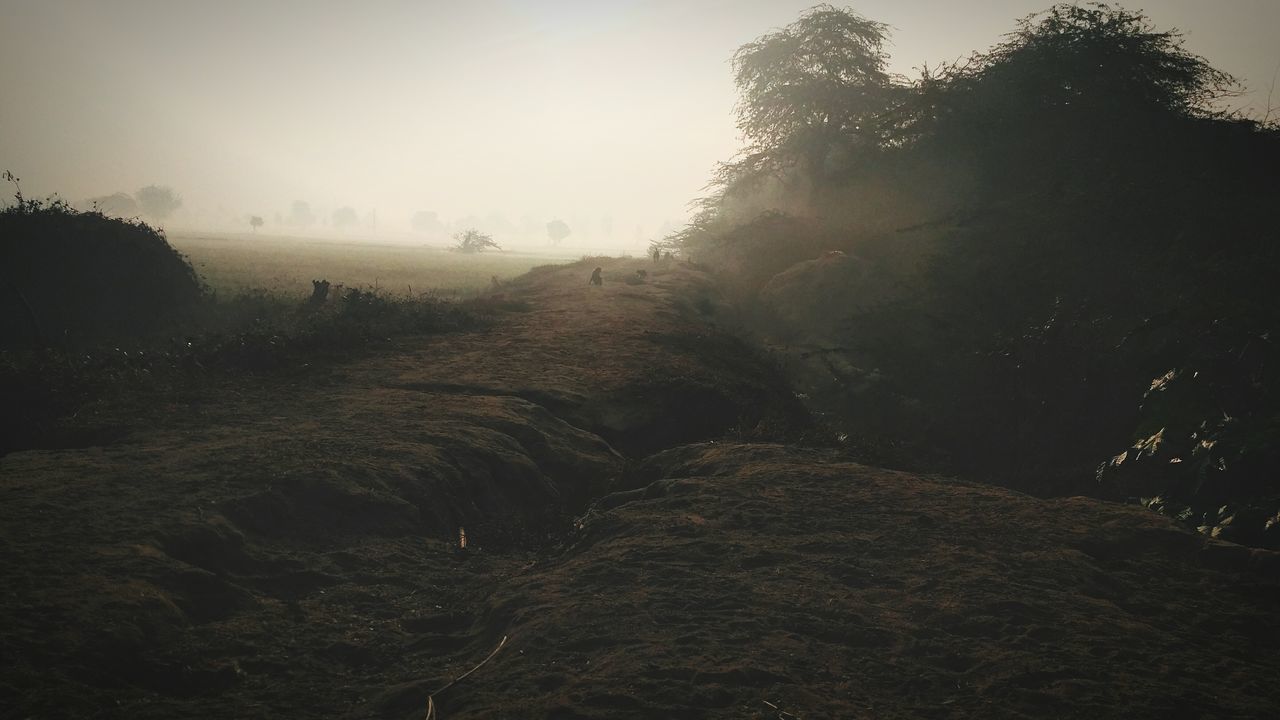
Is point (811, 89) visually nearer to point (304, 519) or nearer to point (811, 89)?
point (811, 89)

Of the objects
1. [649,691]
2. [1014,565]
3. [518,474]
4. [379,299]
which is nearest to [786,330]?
[379,299]

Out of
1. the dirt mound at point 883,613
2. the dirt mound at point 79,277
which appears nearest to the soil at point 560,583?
the dirt mound at point 883,613

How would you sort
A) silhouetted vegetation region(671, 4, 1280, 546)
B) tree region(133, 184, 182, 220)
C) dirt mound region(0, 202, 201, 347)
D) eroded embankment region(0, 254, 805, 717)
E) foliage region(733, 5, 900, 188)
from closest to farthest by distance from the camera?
eroded embankment region(0, 254, 805, 717)
silhouetted vegetation region(671, 4, 1280, 546)
dirt mound region(0, 202, 201, 347)
foliage region(733, 5, 900, 188)
tree region(133, 184, 182, 220)

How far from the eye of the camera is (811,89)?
26.7 m

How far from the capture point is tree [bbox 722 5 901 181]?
25531 millimetres

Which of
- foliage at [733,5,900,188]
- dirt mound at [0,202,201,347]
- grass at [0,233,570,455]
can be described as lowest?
grass at [0,233,570,455]

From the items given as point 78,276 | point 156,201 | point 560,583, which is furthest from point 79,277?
point 156,201

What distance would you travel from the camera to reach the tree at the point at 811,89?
83.8ft

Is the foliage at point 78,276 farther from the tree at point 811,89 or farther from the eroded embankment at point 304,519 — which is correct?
the tree at point 811,89

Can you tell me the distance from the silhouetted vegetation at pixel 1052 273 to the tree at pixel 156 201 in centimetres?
13631

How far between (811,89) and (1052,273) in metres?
16.1

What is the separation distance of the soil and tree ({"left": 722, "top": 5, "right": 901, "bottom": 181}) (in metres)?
20.8

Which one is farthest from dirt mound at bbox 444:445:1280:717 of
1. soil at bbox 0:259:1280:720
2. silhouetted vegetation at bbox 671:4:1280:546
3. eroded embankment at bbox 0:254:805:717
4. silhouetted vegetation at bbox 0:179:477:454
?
silhouetted vegetation at bbox 0:179:477:454

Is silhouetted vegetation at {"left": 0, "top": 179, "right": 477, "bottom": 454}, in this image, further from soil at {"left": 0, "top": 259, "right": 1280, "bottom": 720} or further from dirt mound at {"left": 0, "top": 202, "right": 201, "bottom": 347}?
soil at {"left": 0, "top": 259, "right": 1280, "bottom": 720}
